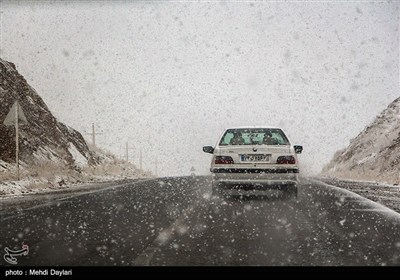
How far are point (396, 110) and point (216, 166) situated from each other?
124 ft

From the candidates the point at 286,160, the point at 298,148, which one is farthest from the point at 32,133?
the point at 286,160

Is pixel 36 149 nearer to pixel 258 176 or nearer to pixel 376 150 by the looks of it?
pixel 258 176

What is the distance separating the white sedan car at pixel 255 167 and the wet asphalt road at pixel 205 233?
1.37ft

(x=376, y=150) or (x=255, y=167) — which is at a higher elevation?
(x=255, y=167)

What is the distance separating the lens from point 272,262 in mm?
5809

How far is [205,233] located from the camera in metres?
7.80

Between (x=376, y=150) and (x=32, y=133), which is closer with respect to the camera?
(x=32, y=133)

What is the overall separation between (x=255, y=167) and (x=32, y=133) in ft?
69.1

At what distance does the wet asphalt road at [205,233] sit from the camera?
598cm

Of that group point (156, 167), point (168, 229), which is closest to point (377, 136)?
point (168, 229)

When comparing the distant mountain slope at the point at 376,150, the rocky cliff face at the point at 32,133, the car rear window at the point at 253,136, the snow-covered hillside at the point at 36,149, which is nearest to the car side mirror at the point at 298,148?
the car rear window at the point at 253,136

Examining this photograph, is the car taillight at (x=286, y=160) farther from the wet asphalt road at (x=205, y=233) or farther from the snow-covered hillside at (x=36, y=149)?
the snow-covered hillside at (x=36, y=149)

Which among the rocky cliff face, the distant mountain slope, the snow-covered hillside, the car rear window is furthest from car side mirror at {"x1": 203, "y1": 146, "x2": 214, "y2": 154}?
the distant mountain slope
